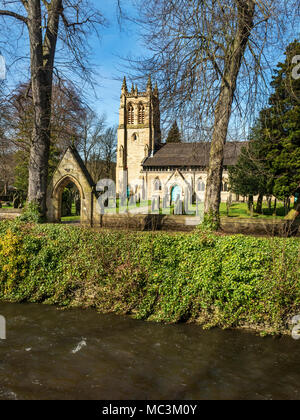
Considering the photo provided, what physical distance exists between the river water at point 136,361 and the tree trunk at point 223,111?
155 inches

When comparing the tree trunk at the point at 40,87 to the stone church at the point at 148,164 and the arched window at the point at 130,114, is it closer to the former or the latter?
the stone church at the point at 148,164

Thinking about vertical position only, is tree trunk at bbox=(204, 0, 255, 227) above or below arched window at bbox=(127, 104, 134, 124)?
below

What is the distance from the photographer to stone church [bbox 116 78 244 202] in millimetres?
44469

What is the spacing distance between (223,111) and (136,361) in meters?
6.99

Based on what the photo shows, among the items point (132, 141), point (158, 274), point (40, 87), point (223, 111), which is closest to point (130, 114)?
point (132, 141)

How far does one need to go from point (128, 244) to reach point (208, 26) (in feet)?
19.3

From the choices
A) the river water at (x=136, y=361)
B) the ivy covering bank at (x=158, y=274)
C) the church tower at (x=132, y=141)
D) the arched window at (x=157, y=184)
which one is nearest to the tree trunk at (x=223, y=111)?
the ivy covering bank at (x=158, y=274)

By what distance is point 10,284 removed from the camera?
832 cm

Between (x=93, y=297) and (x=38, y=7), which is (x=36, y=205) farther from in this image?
(x=38, y=7)

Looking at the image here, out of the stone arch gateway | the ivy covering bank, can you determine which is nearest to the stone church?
the stone arch gateway

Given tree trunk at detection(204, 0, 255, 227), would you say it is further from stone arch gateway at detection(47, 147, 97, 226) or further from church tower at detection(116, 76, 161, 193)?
church tower at detection(116, 76, 161, 193)

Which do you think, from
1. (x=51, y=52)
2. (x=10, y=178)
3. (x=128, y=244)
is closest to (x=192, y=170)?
(x=10, y=178)

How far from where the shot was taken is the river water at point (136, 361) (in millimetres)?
4648

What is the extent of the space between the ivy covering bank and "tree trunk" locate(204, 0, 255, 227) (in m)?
2.00
